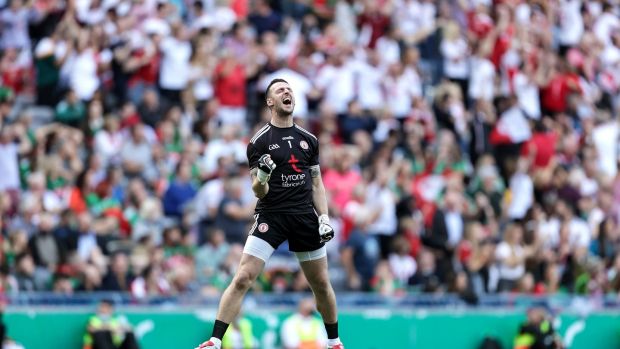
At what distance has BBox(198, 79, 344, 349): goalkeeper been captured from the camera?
1312 cm

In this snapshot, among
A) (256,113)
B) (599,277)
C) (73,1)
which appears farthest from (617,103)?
(73,1)

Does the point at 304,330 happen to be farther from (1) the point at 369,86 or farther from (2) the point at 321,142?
(1) the point at 369,86

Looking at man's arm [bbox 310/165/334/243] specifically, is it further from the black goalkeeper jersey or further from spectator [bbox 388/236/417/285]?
spectator [bbox 388/236/417/285]

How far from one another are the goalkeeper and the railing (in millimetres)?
6650

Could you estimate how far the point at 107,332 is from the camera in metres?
19.3

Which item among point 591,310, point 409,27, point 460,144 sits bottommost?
point 591,310

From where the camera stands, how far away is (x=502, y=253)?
22859mm

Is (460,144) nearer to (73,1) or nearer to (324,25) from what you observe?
(324,25)

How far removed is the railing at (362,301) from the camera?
19.4 meters

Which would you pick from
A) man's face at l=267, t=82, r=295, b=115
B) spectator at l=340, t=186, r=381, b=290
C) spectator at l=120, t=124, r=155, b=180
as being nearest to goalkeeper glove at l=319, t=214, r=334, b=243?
man's face at l=267, t=82, r=295, b=115

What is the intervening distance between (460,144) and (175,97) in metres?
5.54

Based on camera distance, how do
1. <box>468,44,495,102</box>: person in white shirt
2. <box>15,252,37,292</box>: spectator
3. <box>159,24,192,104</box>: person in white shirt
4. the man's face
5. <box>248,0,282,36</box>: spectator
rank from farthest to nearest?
<box>468,44,495,102</box>: person in white shirt < <box>248,0,282,36</box>: spectator < <box>159,24,192,104</box>: person in white shirt < <box>15,252,37,292</box>: spectator < the man's face

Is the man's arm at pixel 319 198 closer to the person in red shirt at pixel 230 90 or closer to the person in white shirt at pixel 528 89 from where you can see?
the person in red shirt at pixel 230 90

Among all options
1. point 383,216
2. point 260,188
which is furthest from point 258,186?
point 383,216
